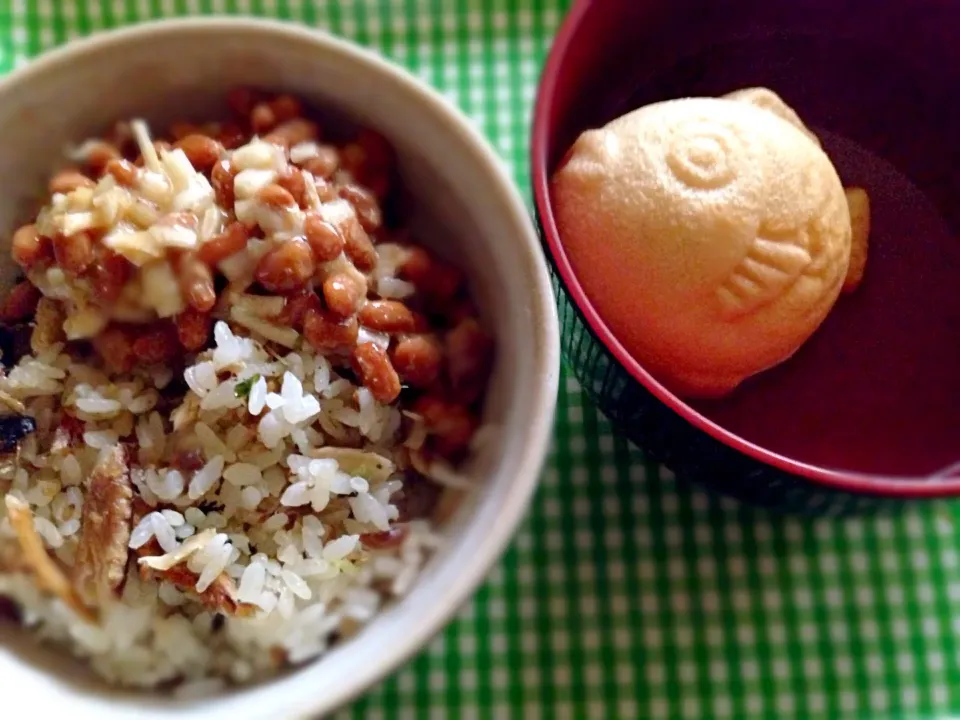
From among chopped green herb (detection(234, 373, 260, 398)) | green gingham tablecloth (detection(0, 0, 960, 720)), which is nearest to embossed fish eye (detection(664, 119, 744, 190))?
green gingham tablecloth (detection(0, 0, 960, 720))

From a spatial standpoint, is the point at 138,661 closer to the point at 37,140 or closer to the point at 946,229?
the point at 37,140

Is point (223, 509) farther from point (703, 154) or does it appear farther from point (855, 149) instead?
point (855, 149)

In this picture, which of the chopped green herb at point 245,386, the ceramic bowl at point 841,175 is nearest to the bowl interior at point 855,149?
the ceramic bowl at point 841,175

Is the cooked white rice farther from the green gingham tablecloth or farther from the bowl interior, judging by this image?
the bowl interior

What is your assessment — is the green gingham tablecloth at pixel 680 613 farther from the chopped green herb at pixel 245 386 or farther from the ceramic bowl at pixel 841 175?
the chopped green herb at pixel 245 386

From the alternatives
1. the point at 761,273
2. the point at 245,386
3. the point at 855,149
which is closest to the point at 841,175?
the point at 855,149
